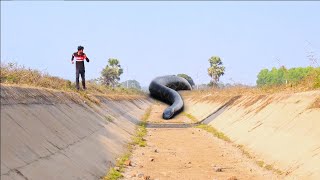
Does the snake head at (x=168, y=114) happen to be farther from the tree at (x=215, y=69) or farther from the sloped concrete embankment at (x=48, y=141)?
the tree at (x=215, y=69)

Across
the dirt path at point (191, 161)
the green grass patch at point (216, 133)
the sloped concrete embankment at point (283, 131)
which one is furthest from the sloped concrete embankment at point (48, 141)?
the green grass patch at point (216, 133)

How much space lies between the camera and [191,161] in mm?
15000

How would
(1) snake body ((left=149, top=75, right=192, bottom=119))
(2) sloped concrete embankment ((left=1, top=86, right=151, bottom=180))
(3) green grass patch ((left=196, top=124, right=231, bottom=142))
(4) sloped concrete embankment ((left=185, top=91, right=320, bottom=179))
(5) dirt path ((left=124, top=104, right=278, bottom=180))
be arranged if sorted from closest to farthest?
(2) sloped concrete embankment ((left=1, top=86, right=151, bottom=180)), (4) sloped concrete embankment ((left=185, top=91, right=320, bottom=179)), (5) dirt path ((left=124, top=104, right=278, bottom=180)), (3) green grass patch ((left=196, top=124, right=231, bottom=142)), (1) snake body ((left=149, top=75, right=192, bottom=119))

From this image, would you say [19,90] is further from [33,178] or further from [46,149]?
[33,178]

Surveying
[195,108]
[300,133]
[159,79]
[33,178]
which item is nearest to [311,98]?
[300,133]

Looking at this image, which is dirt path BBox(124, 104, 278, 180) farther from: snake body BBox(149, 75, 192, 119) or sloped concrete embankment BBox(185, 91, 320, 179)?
snake body BBox(149, 75, 192, 119)

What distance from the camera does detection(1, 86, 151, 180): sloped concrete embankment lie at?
325 inches

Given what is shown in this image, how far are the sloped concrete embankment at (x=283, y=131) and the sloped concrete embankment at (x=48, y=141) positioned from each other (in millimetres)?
4991

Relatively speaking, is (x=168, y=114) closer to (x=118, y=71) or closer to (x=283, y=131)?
(x=283, y=131)

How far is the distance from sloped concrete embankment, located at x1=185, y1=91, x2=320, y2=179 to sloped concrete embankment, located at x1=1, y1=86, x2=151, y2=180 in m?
4.99

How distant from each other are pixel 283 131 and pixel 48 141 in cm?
844

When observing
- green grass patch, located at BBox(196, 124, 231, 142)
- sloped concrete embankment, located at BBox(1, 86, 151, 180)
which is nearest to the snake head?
green grass patch, located at BBox(196, 124, 231, 142)

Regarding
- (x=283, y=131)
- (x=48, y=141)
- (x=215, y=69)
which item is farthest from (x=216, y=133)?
(x=215, y=69)

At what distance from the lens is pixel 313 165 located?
433 inches
